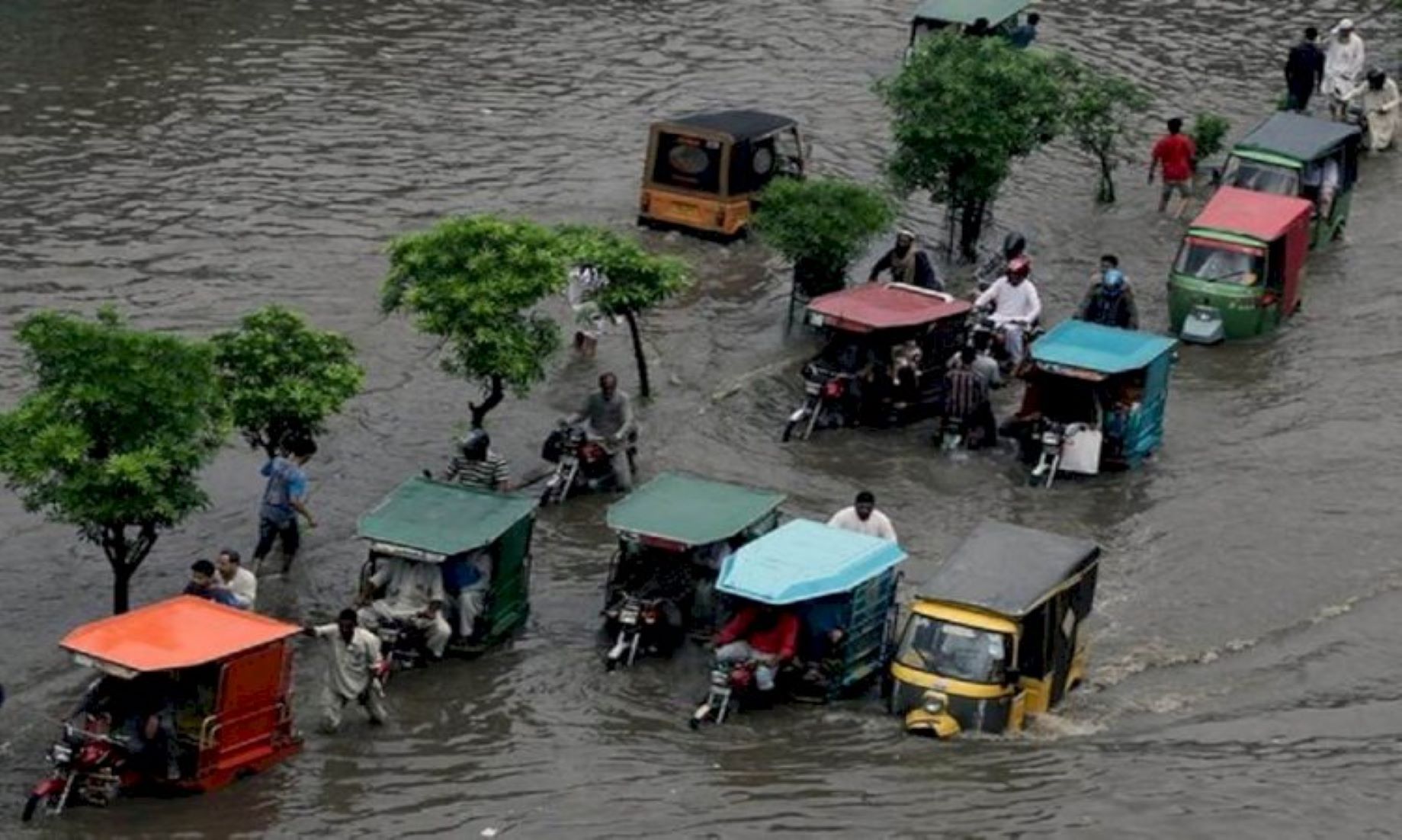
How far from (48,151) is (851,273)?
40.4 feet

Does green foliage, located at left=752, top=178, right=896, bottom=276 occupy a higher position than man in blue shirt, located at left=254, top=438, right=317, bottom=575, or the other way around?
green foliage, located at left=752, top=178, right=896, bottom=276

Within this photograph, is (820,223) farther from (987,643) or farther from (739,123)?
(987,643)

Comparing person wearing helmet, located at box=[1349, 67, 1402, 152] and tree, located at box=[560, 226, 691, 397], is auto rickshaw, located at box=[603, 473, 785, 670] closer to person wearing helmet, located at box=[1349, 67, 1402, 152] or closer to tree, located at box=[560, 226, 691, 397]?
tree, located at box=[560, 226, 691, 397]

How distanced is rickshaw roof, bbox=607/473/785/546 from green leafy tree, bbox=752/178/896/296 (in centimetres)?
747

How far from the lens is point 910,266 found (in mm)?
32500

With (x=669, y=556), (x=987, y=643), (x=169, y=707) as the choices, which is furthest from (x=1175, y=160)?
(x=169, y=707)

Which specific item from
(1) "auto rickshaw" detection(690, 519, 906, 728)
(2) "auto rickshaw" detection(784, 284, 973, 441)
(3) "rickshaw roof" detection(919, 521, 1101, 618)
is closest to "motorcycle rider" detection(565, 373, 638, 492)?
(2) "auto rickshaw" detection(784, 284, 973, 441)

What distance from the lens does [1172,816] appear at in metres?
Answer: 21.4

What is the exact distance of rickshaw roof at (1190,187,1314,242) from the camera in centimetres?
3369

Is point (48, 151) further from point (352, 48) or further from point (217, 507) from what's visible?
point (217, 507)

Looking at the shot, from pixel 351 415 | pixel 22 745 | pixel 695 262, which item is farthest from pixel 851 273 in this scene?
pixel 22 745

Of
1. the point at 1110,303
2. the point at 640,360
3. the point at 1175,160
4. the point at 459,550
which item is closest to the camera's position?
the point at 459,550

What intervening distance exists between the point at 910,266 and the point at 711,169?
16.7 ft

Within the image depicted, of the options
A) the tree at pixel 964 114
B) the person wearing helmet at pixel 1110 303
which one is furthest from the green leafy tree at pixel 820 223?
the person wearing helmet at pixel 1110 303
